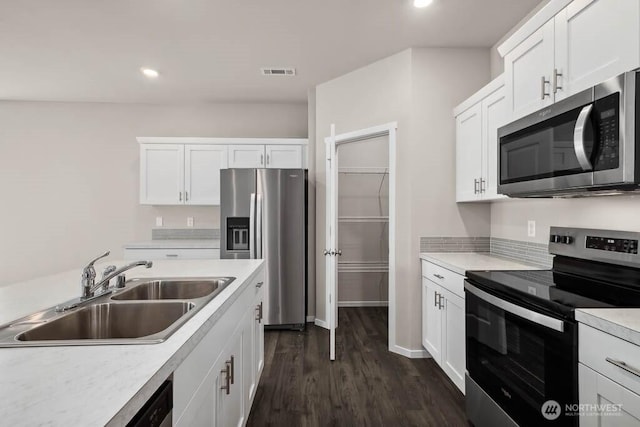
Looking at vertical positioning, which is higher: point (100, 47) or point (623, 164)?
point (100, 47)

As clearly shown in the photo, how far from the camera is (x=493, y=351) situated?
176 centimetres

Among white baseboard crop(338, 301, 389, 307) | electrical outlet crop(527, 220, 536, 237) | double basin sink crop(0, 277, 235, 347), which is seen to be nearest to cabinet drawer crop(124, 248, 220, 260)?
white baseboard crop(338, 301, 389, 307)

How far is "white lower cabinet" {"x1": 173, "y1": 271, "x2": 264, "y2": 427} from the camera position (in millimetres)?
989

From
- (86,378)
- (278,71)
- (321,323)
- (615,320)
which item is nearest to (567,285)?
(615,320)

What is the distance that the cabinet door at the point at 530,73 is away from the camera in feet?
5.86

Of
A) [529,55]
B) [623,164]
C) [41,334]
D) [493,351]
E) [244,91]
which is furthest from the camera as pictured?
[244,91]

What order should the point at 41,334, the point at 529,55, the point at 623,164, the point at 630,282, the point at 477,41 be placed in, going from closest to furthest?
1. the point at 41,334
2. the point at 623,164
3. the point at 630,282
4. the point at 529,55
5. the point at 477,41

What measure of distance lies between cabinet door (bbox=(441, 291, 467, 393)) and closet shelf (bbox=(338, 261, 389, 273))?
7.51 feet

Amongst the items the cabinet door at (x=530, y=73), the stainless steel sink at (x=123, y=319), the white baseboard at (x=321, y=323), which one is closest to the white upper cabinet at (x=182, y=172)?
the white baseboard at (x=321, y=323)

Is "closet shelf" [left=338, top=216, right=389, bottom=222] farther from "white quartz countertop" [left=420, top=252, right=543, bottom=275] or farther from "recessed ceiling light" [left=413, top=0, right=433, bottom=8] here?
"recessed ceiling light" [left=413, top=0, right=433, bottom=8]

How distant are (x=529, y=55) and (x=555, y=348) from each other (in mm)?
1521

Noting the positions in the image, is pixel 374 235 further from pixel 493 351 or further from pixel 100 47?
pixel 100 47

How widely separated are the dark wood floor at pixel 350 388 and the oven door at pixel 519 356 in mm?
463

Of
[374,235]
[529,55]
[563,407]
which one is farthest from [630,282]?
[374,235]
